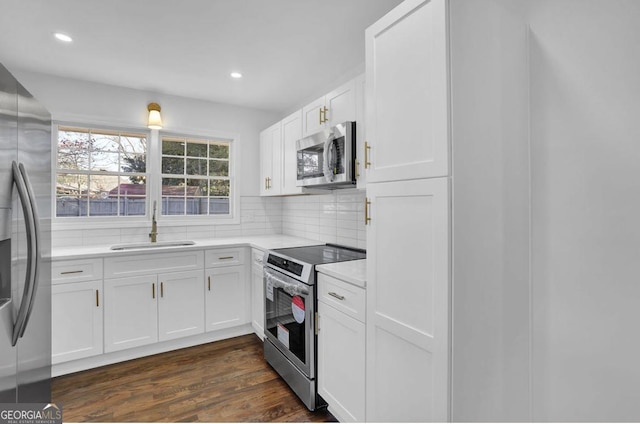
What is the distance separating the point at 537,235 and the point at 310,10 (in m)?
1.79

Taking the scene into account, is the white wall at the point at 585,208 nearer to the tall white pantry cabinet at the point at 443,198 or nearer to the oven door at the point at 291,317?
the tall white pantry cabinet at the point at 443,198

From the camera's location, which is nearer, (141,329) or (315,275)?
(315,275)

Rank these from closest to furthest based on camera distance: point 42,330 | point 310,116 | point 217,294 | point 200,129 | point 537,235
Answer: point 537,235
point 42,330
point 310,116
point 217,294
point 200,129

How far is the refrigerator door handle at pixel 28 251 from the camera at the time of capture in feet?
4.06

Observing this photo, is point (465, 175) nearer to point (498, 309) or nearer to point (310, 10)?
point (498, 309)

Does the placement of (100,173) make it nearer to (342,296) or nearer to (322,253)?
(322,253)

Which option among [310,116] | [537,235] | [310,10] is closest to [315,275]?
[537,235]

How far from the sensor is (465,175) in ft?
3.88

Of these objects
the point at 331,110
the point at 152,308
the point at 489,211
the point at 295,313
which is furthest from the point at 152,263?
the point at 489,211

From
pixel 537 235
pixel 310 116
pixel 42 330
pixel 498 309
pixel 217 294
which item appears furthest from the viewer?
pixel 217 294

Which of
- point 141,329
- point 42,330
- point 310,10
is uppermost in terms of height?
point 310,10

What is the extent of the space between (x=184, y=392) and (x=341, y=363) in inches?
48.9

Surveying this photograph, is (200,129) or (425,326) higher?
(200,129)

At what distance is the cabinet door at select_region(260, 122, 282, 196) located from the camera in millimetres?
3270
